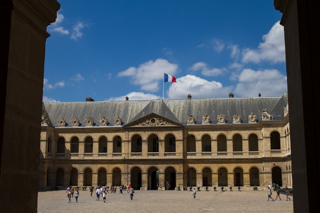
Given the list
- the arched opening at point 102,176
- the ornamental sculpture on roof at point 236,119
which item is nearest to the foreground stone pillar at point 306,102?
the ornamental sculpture on roof at point 236,119

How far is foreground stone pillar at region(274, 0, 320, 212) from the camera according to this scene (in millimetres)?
3826

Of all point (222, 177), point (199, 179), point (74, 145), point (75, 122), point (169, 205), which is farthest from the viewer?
point (74, 145)

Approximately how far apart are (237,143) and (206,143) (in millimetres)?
4489

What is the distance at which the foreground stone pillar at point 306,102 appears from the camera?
3.83 m

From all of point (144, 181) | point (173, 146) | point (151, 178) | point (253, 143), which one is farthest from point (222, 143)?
point (144, 181)

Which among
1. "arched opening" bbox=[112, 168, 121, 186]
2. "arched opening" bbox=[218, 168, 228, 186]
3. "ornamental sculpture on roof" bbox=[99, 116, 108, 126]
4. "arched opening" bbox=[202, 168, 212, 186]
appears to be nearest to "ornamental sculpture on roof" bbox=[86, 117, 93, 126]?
"ornamental sculpture on roof" bbox=[99, 116, 108, 126]

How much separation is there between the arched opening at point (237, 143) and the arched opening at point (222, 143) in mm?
1298

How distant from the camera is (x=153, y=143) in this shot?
56.8m

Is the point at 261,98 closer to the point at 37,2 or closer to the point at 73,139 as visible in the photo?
the point at 73,139

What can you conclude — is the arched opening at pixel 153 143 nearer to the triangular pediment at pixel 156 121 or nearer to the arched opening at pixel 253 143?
the triangular pediment at pixel 156 121

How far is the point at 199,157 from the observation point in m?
54.5

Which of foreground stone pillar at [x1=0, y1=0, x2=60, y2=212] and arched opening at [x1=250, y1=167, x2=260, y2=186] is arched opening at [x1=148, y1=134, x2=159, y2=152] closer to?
arched opening at [x1=250, y1=167, x2=260, y2=186]

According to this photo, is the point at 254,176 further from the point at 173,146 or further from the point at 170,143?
the point at 170,143

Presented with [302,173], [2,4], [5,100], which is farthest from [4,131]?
[302,173]
